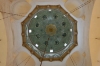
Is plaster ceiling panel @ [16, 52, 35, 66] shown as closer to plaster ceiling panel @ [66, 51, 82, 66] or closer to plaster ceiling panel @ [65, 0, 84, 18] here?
plaster ceiling panel @ [66, 51, 82, 66]

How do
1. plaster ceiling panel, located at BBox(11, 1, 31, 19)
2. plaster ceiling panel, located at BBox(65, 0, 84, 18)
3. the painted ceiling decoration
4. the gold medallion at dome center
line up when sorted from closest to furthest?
plaster ceiling panel, located at BBox(65, 0, 84, 18) → plaster ceiling panel, located at BBox(11, 1, 31, 19) → the painted ceiling decoration → the gold medallion at dome center

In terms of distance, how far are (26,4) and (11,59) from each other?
330 centimetres

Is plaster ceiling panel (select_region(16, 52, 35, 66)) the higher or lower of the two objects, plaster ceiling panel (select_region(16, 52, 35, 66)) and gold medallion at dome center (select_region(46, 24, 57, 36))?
the lower

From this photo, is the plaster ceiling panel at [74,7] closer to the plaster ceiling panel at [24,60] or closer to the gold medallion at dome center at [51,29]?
the plaster ceiling panel at [24,60]

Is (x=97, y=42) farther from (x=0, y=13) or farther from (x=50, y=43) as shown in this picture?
(x=50, y=43)

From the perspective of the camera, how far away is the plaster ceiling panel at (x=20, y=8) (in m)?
10.8

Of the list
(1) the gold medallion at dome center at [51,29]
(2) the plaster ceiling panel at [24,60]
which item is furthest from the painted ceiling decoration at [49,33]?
(2) the plaster ceiling panel at [24,60]

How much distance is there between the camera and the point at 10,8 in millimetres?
10508

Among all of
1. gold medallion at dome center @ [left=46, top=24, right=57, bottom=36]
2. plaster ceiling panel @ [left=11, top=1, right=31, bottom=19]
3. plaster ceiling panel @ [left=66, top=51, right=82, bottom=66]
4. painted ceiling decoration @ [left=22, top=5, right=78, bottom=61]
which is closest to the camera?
plaster ceiling panel @ [left=11, top=1, right=31, bottom=19]

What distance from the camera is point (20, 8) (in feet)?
37.1

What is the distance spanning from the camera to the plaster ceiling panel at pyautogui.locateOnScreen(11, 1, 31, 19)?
1079 cm

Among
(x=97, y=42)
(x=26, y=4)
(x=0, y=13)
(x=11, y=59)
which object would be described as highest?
(x=26, y=4)

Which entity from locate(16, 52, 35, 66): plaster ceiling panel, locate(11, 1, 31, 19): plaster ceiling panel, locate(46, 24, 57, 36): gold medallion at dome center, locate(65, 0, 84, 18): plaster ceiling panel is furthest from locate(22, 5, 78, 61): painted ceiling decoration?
locate(65, 0, 84, 18): plaster ceiling panel

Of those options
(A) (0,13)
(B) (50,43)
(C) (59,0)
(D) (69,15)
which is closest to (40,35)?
(B) (50,43)
